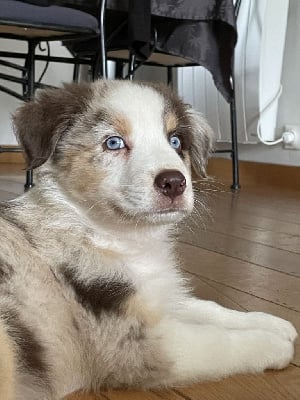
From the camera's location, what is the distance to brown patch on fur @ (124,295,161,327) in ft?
4.10

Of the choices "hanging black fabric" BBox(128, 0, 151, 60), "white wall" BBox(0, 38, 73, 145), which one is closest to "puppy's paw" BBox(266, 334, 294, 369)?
"hanging black fabric" BBox(128, 0, 151, 60)

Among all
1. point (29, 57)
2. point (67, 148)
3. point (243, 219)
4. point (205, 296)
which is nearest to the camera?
point (67, 148)

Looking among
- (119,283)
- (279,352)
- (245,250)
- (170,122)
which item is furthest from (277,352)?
(245,250)

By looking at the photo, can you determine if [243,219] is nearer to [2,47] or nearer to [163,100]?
[163,100]

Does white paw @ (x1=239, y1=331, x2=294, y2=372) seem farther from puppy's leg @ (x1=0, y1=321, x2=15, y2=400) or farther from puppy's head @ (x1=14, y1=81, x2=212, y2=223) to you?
puppy's leg @ (x1=0, y1=321, x2=15, y2=400)

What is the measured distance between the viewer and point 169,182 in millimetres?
1360

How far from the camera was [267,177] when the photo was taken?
4672 millimetres

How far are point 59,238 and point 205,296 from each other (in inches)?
22.8

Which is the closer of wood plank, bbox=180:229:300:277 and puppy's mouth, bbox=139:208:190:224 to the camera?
puppy's mouth, bbox=139:208:190:224

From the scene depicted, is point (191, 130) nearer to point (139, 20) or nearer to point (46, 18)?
point (139, 20)

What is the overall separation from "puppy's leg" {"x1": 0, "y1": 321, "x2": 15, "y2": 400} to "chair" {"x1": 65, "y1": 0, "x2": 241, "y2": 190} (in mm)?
1947

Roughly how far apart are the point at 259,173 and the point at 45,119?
3.40m

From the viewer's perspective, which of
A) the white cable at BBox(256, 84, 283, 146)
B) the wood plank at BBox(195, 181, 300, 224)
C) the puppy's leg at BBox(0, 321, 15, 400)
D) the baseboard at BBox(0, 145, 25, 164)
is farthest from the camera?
the baseboard at BBox(0, 145, 25, 164)

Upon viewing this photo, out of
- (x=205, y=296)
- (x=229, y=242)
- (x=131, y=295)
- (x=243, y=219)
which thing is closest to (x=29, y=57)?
(x=243, y=219)
